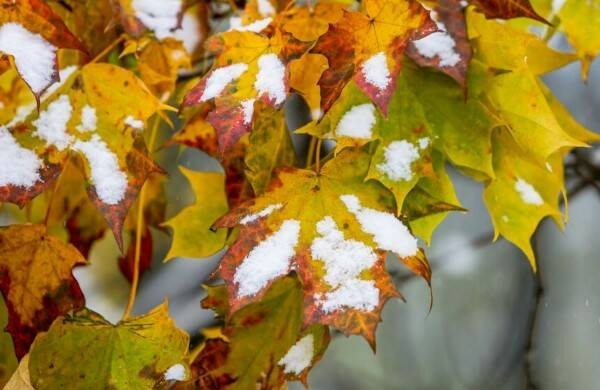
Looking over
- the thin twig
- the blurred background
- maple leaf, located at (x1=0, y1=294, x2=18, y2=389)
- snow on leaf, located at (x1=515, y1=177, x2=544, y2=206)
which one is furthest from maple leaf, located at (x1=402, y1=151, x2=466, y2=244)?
the thin twig

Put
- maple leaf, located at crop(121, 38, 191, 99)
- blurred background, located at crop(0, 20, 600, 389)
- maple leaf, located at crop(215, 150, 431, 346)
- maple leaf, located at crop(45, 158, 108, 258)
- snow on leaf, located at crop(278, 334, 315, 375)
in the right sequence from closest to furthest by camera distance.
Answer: maple leaf, located at crop(215, 150, 431, 346), snow on leaf, located at crop(278, 334, 315, 375), maple leaf, located at crop(121, 38, 191, 99), maple leaf, located at crop(45, 158, 108, 258), blurred background, located at crop(0, 20, 600, 389)

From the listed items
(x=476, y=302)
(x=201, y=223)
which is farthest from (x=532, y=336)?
(x=201, y=223)

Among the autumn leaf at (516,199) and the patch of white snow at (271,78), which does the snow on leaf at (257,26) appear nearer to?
the patch of white snow at (271,78)

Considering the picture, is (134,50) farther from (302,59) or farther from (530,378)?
(530,378)

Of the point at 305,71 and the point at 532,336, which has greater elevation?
the point at 305,71

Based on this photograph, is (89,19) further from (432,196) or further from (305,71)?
(432,196)

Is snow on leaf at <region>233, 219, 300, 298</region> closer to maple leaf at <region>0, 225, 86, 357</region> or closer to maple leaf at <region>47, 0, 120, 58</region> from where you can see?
maple leaf at <region>0, 225, 86, 357</region>

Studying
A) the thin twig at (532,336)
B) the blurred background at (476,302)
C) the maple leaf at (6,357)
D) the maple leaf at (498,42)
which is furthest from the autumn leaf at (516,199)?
the thin twig at (532,336)
